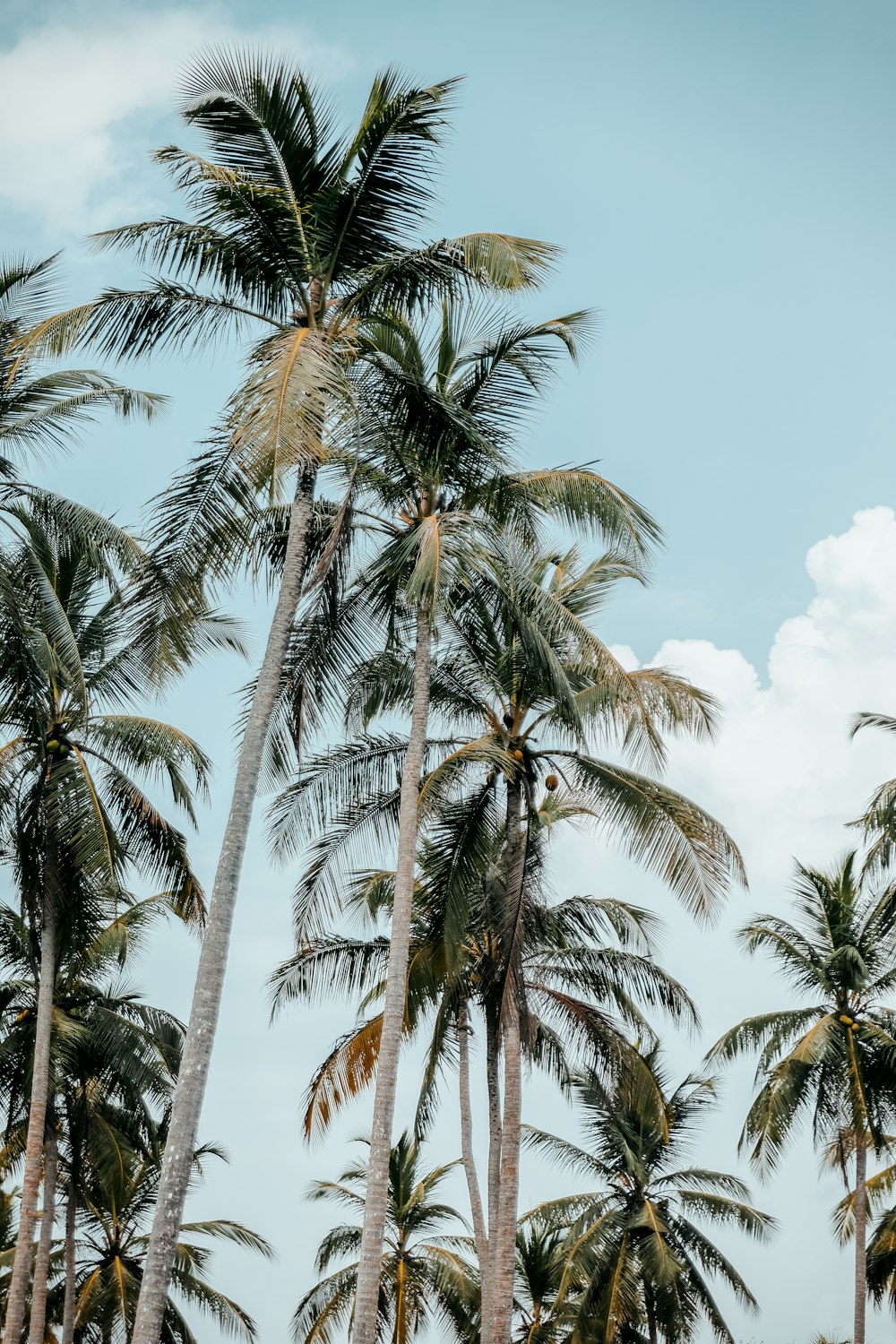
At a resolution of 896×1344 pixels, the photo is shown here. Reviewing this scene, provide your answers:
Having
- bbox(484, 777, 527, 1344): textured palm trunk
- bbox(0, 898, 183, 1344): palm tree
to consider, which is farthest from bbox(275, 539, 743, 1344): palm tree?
bbox(0, 898, 183, 1344): palm tree

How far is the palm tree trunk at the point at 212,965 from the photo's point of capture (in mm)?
10094

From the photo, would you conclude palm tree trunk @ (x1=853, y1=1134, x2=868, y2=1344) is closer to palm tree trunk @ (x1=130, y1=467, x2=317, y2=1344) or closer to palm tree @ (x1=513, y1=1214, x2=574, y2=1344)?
palm tree @ (x1=513, y1=1214, x2=574, y2=1344)

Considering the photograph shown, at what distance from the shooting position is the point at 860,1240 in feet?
77.3

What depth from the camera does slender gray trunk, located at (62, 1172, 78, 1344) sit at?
946 inches

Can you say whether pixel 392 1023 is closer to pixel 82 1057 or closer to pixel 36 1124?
pixel 36 1124

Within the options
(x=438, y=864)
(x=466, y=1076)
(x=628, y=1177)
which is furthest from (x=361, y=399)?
(x=628, y=1177)

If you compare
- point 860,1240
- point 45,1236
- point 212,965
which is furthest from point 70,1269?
point 212,965

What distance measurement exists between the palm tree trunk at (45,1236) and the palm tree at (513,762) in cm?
711

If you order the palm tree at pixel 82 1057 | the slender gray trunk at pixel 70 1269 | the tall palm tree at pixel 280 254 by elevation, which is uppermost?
the tall palm tree at pixel 280 254

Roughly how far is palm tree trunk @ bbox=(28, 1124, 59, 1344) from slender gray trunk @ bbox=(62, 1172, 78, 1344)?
94 centimetres

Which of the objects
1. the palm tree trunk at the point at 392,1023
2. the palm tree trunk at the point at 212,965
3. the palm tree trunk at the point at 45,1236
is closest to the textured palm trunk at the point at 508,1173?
the palm tree trunk at the point at 392,1023

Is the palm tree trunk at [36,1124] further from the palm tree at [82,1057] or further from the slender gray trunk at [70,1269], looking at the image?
the slender gray trunk at [70,1269]

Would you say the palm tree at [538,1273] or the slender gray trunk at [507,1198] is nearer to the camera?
the slender gray trunk at [507,1198]

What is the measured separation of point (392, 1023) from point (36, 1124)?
7.35 m
